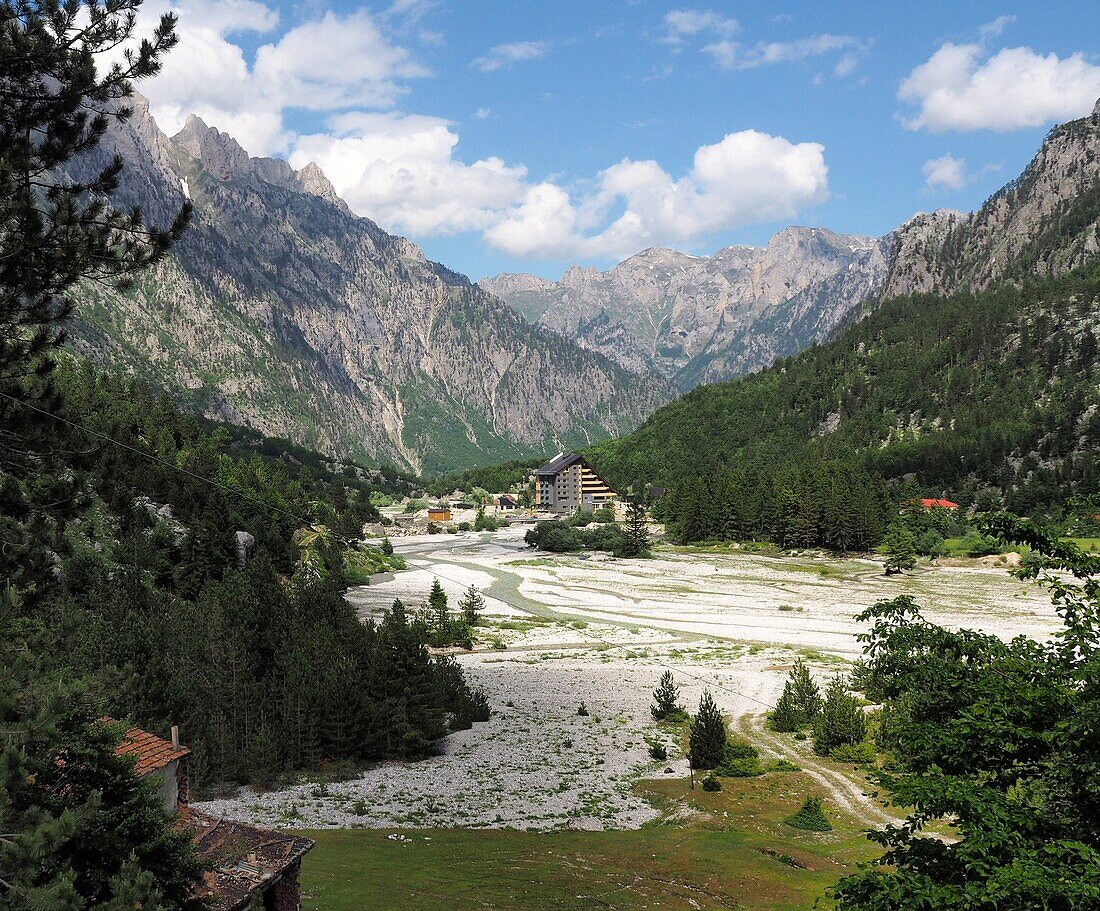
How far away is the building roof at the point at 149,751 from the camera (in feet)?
44.0

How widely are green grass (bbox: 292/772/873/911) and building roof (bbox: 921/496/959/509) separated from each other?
114754mm

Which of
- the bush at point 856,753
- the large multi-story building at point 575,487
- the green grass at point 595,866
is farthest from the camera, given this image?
the large multi-story building at point 575,487

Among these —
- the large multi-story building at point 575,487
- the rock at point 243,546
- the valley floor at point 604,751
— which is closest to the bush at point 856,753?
the valley floor at point 604,751

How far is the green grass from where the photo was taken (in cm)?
1700

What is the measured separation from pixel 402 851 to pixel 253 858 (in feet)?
25.6

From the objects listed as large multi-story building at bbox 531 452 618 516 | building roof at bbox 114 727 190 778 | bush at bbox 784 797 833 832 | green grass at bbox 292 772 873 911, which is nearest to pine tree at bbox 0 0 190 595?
building roof at bbox 114 727 190 778

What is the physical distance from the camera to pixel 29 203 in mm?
12266

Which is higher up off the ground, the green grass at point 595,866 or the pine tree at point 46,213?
the pine tree at point 46,213

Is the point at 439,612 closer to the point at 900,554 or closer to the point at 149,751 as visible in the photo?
the point at 149,751

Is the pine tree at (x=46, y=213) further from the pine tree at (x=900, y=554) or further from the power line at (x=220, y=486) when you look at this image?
the pine tree at (x=900, y=554)

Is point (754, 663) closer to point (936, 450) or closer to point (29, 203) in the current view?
point (29, 203)

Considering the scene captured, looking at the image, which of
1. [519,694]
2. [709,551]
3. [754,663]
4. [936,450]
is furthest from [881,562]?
[519,694]

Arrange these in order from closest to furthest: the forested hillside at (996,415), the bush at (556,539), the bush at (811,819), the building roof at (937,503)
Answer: the bush at (811,819) → the building roof at (937,503) → the bush at (556,539) → the forested hillside at (996,415)

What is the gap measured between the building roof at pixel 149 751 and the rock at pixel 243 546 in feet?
150
